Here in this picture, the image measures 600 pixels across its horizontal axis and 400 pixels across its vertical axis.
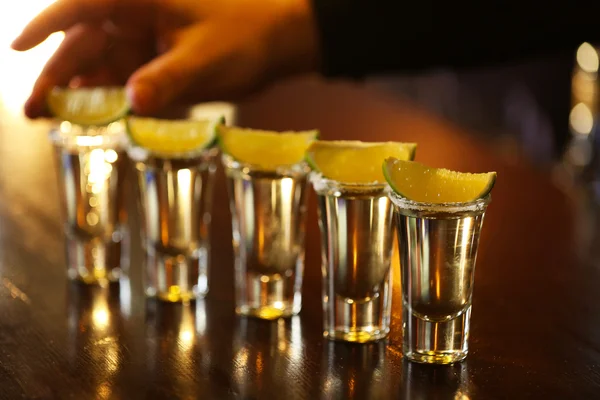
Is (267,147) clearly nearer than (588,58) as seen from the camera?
Yes

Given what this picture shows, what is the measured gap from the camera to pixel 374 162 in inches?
42.9

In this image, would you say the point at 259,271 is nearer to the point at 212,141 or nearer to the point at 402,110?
the point at 212,141

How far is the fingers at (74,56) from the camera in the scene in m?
1.67

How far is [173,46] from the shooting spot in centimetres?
165

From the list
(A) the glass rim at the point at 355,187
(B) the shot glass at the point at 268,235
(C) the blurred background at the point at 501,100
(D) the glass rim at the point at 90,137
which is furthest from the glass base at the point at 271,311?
(C) the blurred background at the point at 501,100

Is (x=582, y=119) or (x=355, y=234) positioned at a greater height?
(x=355, y=234)

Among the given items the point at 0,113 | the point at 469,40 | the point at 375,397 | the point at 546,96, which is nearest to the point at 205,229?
the point at 375,397

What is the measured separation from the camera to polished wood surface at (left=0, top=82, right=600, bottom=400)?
0.97 meters

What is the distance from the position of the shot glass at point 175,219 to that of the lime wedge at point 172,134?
0.04 feet

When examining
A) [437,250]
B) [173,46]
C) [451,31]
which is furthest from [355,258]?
[451,31]

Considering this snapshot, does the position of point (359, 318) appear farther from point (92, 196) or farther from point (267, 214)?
point (92, 196)

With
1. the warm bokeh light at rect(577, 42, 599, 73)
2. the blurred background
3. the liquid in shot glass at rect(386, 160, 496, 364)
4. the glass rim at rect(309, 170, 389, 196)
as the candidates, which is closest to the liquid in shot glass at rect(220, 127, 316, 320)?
the glass rim at rect(309, 170, 389, 196)

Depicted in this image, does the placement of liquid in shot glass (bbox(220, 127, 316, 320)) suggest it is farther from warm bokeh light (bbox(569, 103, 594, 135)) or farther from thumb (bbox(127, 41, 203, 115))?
warm bokeh light (bbox(569, 103, 594, 135))

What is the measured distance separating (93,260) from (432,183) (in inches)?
25.2
